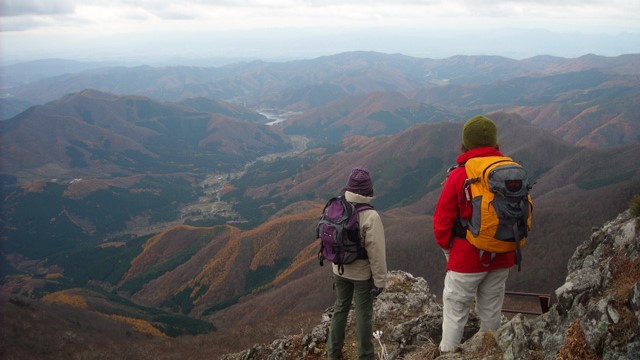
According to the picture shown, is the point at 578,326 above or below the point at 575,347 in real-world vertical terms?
above

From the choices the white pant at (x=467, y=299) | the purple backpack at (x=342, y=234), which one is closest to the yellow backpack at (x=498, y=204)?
the white pant at (x=467, y=299)

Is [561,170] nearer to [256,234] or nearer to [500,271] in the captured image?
[256,234]

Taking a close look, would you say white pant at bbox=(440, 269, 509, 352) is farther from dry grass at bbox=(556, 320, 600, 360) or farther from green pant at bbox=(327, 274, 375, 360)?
green pant at bbox=(327, 274, 375, 360)

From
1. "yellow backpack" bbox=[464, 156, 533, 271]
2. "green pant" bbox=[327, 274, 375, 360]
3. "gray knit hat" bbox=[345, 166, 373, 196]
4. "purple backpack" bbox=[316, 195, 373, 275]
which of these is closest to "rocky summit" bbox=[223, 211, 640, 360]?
"green pant" bbox=[327, 274, 375, 360]

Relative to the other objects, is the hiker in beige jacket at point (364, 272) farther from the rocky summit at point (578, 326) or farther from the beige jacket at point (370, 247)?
the rocky summit at point (578, 326)

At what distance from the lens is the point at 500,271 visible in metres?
8.15

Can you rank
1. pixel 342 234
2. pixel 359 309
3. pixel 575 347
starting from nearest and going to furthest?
pixel 575 347 → pixel 342 234 → pixel 359 309

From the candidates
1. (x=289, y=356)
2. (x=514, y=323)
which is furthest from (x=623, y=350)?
(x=289, y=356)

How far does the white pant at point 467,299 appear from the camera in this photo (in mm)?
8094

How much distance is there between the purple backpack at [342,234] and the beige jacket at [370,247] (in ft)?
0.41

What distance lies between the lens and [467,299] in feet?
27.0

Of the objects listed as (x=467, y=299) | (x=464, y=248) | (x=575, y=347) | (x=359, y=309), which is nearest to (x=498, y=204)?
(x=464, y=248)

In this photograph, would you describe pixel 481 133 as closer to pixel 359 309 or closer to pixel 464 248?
pixel 464 248

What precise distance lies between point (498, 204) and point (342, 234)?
3.07m
